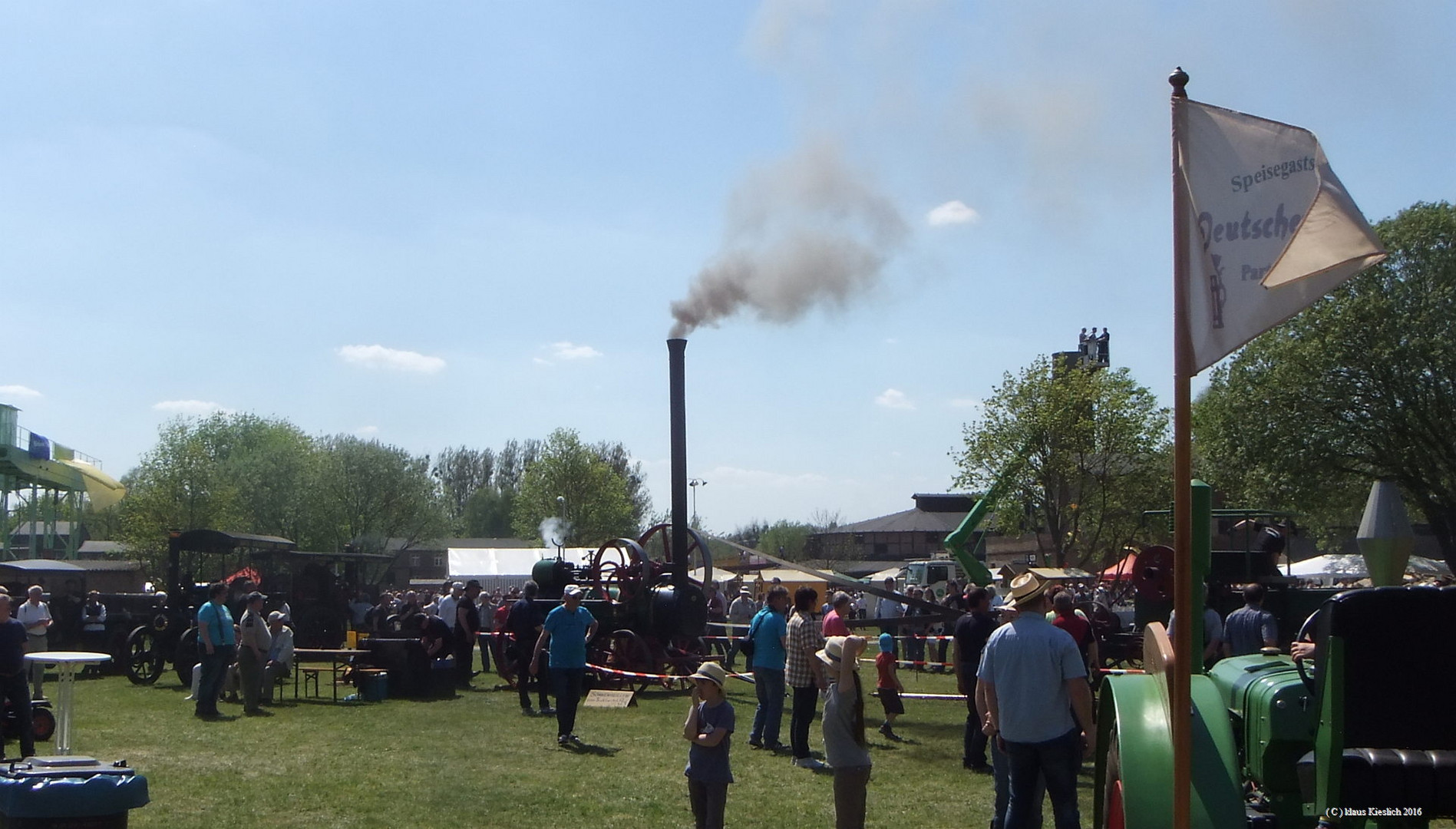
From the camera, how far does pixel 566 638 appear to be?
10914 millimetres

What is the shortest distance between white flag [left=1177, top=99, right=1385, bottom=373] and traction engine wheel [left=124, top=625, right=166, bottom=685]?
16439 mm

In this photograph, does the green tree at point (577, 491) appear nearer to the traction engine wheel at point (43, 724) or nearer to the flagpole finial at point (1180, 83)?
the traction engine wheel at point (43, 724)

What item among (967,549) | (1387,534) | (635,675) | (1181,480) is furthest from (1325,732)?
(967,549)

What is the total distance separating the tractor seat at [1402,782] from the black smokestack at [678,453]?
1207cm

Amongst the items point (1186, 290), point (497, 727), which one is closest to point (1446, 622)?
point (1186, 290)

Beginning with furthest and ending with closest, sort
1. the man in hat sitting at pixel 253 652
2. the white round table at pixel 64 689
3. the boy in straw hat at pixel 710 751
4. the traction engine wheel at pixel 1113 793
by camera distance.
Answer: the man in hat sitting at pixel 253 652 → the white round table at pixel 64 689 → the boy in straw hat at pixel 710 751 → the traction engine wheel at pixel 1113 793

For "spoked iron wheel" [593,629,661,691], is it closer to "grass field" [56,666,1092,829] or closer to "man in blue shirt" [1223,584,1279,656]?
"grass field" [56,666,1092,829]

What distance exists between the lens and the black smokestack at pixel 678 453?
51.0 ft

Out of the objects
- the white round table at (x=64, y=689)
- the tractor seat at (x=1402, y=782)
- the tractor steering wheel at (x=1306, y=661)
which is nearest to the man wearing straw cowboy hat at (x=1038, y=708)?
the tractor steering wheel at (x=1306, y=661)

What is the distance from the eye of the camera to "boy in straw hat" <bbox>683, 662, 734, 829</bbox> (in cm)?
637

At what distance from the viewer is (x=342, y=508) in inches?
2083

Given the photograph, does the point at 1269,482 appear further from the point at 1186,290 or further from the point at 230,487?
the point at 230,487

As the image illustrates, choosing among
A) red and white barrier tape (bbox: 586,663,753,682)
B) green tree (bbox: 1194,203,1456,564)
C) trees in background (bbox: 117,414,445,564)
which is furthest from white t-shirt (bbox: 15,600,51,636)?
trees in background (bbox: 117,414,445,564)

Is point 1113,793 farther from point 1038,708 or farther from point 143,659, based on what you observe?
point 143,659
